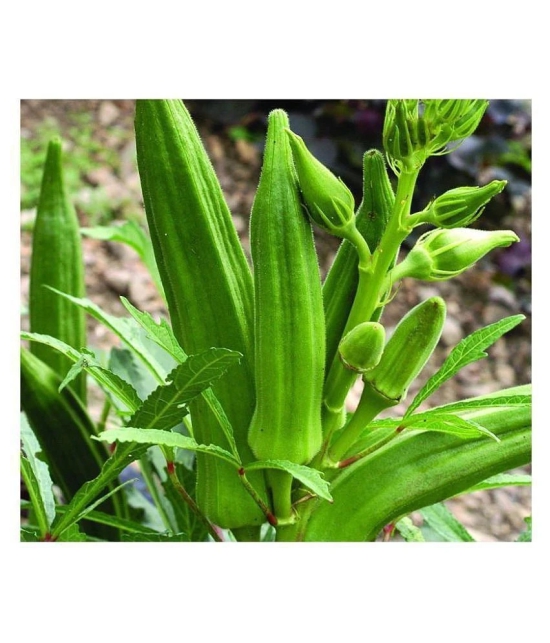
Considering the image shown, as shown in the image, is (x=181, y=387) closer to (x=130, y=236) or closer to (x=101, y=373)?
(x=101, y=373)

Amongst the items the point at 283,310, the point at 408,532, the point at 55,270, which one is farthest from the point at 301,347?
the point at 55,270

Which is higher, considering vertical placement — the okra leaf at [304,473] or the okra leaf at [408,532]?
the okra leaf at [304,473]

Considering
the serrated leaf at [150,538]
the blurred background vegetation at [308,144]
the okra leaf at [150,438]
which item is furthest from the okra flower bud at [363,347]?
the blurred background vegetation at [308,144]

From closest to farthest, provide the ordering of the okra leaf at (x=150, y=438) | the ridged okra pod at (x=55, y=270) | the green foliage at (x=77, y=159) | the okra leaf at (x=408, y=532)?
the okra leaf at (x=150, y=438) < the okra leaf at (x=408, y=532) < the ridged okra pod at (x=55, y=270) < the green foliage at (x=77, y=159)

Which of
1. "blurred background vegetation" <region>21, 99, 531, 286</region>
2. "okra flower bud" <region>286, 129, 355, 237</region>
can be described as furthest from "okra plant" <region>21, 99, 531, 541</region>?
"blurred background vegetation" <region>21, 99, 531, 286</region>

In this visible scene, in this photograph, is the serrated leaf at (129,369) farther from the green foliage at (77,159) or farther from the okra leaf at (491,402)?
the green foliage at (77,159)

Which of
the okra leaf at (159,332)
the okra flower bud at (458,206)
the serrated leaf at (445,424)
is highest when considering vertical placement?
the okra flower bud at (458,206)

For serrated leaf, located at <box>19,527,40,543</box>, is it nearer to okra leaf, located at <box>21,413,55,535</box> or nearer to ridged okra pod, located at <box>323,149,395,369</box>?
okra leaf, located at <box>21,413,55,535</box>
